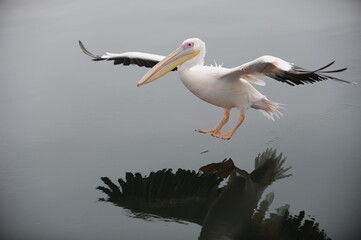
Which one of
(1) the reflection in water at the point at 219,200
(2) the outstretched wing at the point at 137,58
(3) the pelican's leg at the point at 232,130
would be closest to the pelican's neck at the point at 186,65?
(2) the outstretched wing at the point at 137,58

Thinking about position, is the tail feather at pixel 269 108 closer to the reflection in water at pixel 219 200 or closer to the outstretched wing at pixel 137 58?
the reflection in water at pixel 219 200

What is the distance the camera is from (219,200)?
12.0ft

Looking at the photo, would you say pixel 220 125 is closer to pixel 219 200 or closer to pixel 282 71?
pixel 282 71

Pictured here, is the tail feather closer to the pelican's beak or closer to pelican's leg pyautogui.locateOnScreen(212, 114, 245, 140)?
pelican's leg pyautogui.locateOnScreen(212, 114, 245, 140)

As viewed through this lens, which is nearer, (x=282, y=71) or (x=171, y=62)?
(x=282, y=71)

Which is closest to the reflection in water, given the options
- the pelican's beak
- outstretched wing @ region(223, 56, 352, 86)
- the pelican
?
the pelican

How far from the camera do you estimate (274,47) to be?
21.9ft

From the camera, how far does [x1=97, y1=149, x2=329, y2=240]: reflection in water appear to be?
10.7 ft

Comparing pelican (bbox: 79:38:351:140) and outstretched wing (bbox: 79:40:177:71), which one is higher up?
outstretched wing (bbox: 79:40:177:71)

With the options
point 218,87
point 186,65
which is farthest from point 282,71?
point 186,65

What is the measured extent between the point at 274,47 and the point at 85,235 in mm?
4122

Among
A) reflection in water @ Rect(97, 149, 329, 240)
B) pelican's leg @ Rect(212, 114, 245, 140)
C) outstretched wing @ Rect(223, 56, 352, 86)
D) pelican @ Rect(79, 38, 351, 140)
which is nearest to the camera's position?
reflection in water @ Rect(97, 149, 329, 240)

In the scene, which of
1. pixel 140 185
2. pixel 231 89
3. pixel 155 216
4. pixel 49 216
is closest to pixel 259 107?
pixel 231 89

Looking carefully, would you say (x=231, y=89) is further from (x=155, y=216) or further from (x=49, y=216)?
(x=49, y=216)
